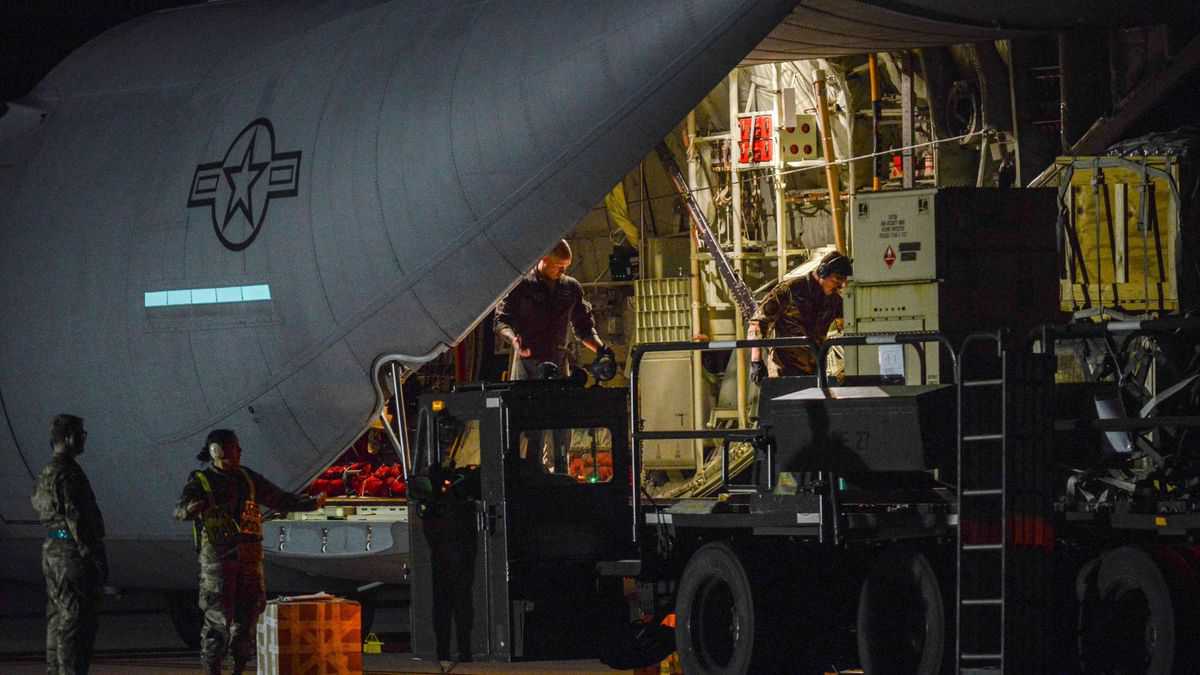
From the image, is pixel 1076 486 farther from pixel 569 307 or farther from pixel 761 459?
pixel 569 307

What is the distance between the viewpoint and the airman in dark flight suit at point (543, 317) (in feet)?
48.4

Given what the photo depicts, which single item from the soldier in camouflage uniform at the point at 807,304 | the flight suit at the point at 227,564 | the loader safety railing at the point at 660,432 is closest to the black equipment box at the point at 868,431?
the loader safety railing at the point at 660,432

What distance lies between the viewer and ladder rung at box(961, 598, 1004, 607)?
9.41m

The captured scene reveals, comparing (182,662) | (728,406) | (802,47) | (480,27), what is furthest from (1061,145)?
(182,662)

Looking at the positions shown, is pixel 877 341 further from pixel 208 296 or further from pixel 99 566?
pixel 208 296

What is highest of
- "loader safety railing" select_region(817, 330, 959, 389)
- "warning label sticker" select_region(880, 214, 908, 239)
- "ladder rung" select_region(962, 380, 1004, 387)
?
"warning label sticker" select_region(880, 214, 908, 239)

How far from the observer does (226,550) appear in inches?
507

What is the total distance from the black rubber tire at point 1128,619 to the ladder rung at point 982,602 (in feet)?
1.68

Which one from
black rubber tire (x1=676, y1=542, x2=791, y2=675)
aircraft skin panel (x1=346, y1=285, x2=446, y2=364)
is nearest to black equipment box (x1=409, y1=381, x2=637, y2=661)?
black rubber tire (x1=676, y1=542, x2=791, y2=675)

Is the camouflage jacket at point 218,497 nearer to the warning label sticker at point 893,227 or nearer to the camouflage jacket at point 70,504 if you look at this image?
the camouflage jacket at point 70,504

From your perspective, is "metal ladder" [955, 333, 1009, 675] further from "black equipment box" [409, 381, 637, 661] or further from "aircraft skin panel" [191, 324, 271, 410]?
"aircraft skin panel" [191, 324, 271, 410]

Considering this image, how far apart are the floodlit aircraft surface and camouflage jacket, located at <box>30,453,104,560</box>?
2195 mm

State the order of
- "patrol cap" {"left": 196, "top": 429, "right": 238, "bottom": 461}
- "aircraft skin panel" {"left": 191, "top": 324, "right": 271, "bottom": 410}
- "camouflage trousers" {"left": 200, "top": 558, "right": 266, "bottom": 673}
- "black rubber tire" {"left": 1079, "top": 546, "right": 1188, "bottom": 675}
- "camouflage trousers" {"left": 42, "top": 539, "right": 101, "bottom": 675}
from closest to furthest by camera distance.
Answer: "black rubber tire" {"left": 1079, "top": 546, "right": 1188, "bottom": 675}, "camouflage trousers" {"left": 42, "top": 539, "right": 101, "bottom": 675}, "camouflage trousers" {"left": 200, "top": 558, "right": 266, "bottom": 673}, "patrol cap" {"left": 196, "top": 429, "right": 238, "bottom": 461}, "aircraft skin panel" {"left": 191, "top": 324, "right": 271, "bottom": 410}

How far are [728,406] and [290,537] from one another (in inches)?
273
